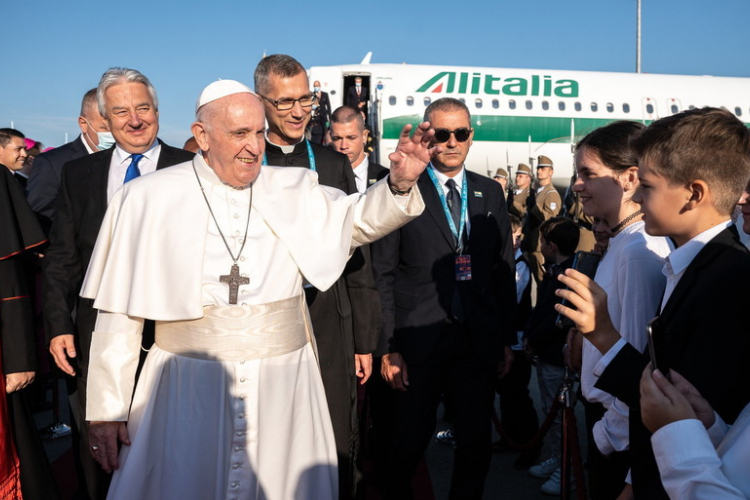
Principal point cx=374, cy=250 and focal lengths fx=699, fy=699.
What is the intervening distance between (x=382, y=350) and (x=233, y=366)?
1.28 meters

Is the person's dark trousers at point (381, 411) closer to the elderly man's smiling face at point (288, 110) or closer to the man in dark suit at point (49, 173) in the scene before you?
the elderly man's smiling face at point (288, 110)

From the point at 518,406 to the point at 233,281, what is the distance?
3211mm

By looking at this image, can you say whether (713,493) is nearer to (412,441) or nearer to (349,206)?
(349,206)

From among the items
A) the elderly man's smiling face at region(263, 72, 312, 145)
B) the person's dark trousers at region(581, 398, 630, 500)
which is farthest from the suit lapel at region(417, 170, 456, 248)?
the person's dark trousers at region(581, 398, 630, 500)

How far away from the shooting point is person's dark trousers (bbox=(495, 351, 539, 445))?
17.2 ft

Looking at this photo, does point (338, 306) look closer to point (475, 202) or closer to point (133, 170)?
point (475, 202)

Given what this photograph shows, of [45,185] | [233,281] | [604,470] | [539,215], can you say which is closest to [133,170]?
[45,185]

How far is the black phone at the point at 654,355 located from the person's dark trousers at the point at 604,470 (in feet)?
3.46

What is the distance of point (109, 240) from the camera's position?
2.93 metres

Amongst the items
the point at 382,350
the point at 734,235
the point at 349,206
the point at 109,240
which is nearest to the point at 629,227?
the point at 734,235

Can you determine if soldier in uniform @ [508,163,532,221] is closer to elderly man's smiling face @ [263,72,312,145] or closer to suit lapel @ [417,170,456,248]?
suit lapel @ [417,170,456,248]

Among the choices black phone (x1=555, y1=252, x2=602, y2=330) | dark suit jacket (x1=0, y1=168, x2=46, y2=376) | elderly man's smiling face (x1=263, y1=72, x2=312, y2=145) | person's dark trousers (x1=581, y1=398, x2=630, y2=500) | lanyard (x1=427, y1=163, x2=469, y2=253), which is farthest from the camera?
lanyard (x1=427, y1=163, x2=469, y2=253)

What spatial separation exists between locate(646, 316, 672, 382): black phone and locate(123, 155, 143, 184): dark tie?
9.57ft

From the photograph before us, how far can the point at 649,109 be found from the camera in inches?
841
